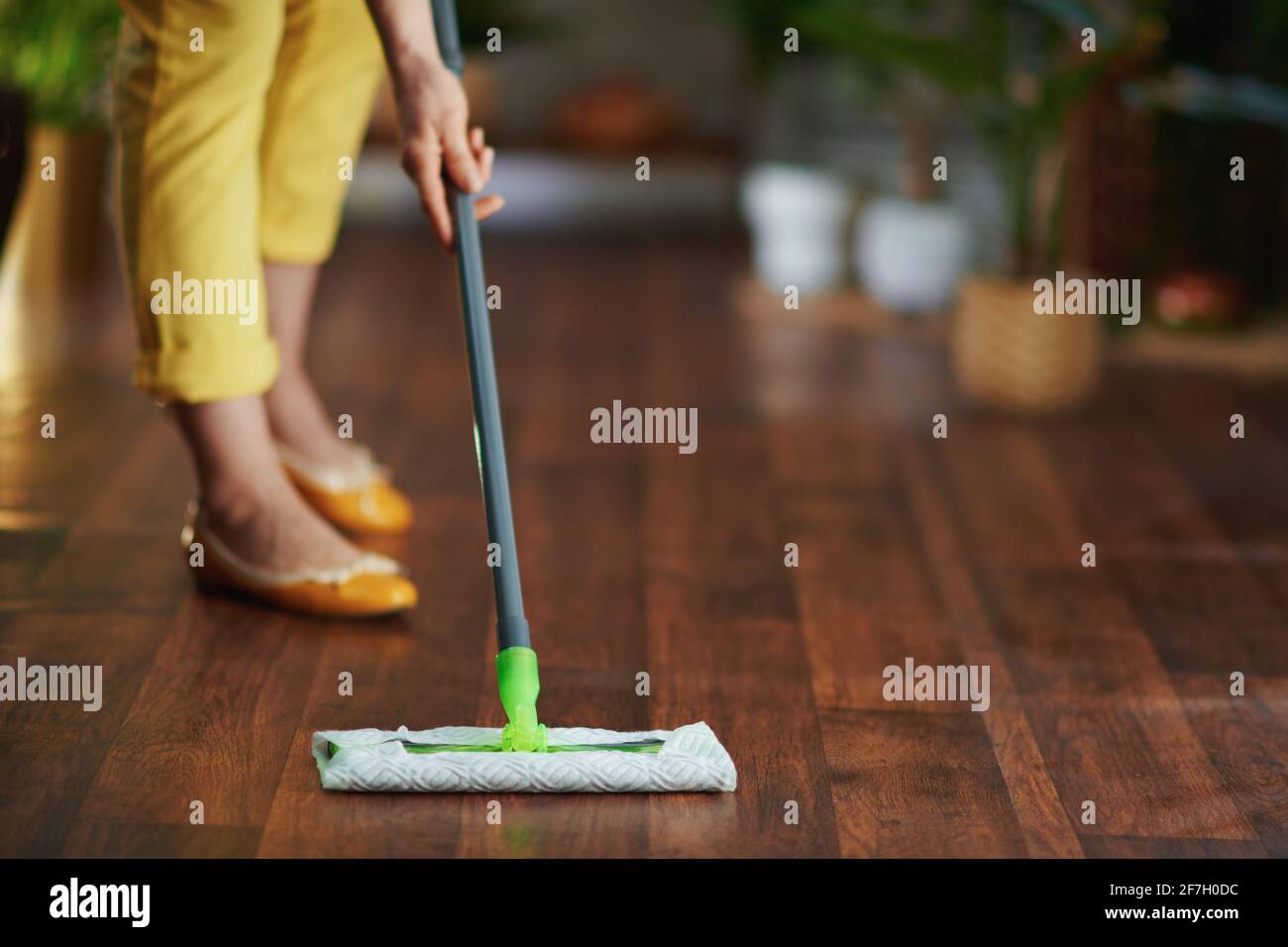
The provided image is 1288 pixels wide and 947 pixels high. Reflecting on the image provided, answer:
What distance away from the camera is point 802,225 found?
2850 millimetres

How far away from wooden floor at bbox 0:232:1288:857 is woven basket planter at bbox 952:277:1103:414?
5 cm

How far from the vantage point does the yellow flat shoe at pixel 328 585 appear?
139cm

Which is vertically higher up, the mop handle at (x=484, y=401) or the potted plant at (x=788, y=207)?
the potted plant at (x=788, y=207)

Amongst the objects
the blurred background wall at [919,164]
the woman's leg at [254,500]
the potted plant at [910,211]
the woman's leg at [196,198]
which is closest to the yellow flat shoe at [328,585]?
the woman's leg at [254,500]

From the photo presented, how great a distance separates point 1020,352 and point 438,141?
1138mm

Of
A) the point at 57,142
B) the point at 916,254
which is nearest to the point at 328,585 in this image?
the point at 57,142

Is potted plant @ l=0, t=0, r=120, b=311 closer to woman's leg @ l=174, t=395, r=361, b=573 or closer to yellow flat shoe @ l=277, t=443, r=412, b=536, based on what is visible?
yellow flat shoe @ l=277, t=443, r=412, b=536

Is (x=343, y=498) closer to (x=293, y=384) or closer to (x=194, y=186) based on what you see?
(x=293, y=384)

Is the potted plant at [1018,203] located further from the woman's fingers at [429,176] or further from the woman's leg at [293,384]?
the woman's fingers at [429,176]

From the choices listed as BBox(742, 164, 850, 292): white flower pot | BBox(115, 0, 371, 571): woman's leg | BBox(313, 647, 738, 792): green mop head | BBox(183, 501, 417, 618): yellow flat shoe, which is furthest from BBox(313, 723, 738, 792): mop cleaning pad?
BBox(742, 164, 850, 292): white flower pot

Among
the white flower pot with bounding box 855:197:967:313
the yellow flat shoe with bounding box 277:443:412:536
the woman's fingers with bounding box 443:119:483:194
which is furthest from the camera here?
the white flower pot with bounding box 855:197:967:313

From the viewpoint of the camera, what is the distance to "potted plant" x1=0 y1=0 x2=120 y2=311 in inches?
100

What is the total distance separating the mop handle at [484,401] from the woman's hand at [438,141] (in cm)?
1
